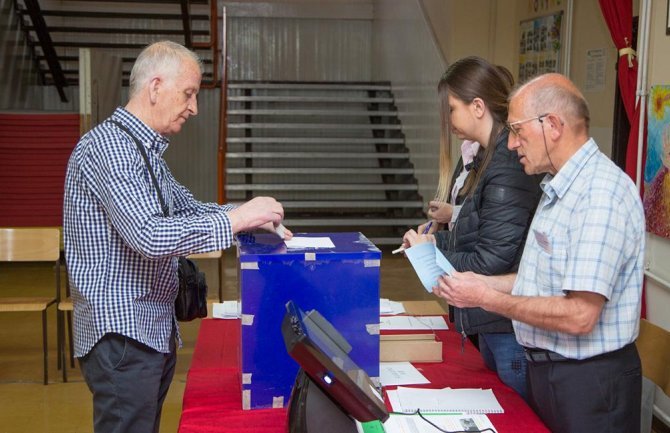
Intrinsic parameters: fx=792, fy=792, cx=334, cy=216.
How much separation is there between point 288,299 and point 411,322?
1.01 m

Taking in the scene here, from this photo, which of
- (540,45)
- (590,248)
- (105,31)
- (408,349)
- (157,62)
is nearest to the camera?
(590,248)

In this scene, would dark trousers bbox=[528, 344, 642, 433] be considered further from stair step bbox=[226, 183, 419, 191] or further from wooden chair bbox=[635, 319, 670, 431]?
stair step bbox=[226, 183, 419, 191]

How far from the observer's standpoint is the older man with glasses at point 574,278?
1.76 meters

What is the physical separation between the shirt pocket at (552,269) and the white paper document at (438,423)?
36 cm

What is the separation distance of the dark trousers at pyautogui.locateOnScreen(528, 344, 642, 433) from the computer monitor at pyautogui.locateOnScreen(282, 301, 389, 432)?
54 cm

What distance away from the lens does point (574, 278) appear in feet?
5.74

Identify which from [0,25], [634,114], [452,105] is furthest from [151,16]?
[452,105]

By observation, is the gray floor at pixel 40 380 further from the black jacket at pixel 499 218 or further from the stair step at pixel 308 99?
the stair step at pixel 308 99

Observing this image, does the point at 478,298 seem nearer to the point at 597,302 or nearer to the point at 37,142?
the point at 597,302

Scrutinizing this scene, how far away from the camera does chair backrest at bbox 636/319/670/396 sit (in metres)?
2.56

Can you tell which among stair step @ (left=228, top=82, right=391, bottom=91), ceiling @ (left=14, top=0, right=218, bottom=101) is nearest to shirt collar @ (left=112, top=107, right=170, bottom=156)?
ceiling @ (left=14, top=0, right=218, bottom=101)

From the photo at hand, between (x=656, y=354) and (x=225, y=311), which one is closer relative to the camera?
(x=656, y=354)

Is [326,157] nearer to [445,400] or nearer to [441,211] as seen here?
[441,211]

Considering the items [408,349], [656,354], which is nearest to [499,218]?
[408,349]
